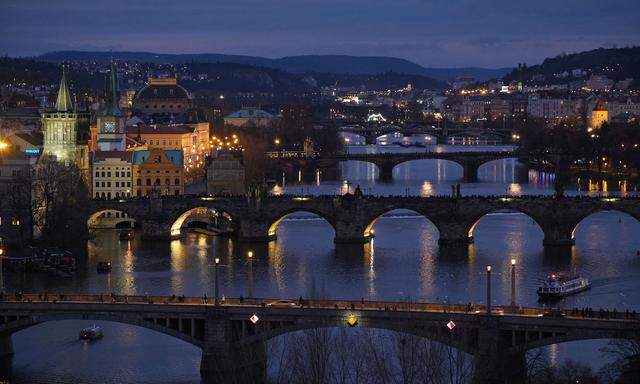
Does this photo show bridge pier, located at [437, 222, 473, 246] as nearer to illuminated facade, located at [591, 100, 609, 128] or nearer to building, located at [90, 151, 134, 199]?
building, located at [90, 151, 134, 199]

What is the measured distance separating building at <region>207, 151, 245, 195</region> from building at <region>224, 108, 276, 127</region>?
39.8 m

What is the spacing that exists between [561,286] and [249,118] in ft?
224

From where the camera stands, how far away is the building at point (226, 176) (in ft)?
206

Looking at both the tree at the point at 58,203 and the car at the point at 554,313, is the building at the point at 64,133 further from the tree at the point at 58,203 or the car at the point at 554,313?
the car at the point at 554,313

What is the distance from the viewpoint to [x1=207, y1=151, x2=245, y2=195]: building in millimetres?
62844

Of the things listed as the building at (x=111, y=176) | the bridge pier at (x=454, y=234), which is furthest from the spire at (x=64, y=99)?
the bridge pier at (x=454, y=234)

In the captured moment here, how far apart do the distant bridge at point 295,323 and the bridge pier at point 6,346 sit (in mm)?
20

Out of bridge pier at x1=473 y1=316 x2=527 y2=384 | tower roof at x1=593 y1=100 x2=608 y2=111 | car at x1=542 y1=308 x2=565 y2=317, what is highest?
tower roof at x1=593 y1=100 x2=608 y2=111

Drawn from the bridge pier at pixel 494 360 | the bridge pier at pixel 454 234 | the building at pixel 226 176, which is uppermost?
the building at pixel 226 176

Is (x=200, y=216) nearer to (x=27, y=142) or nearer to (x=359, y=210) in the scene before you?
(x=359, y=210)

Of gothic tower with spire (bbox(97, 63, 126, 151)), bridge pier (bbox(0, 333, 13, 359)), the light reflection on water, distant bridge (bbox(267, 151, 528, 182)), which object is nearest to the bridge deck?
bridge pier (bbox(0, 333, 13, 359))

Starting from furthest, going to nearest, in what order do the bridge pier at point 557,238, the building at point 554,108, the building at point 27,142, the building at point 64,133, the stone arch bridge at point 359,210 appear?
the building at point 554,108 → the building at point 64,133 → the building at point 27,142 → the stone arch bridge at point 359,210 → the bridge pier at point 557,238

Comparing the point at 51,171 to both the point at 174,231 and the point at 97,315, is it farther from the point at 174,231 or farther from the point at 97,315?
the point at 97,315

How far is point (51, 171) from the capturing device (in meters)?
54.7
